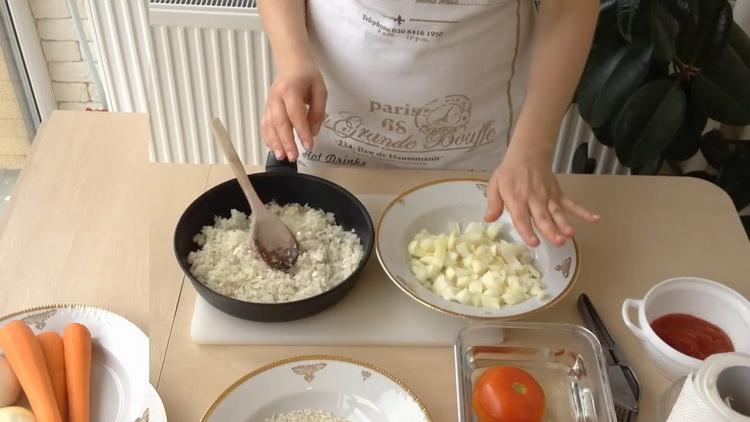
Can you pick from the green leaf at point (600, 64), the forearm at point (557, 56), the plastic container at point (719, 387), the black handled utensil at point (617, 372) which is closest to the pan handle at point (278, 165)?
the forearm at point (557, 56)

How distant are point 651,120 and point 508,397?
912 mm

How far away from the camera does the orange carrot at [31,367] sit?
79 centimetres

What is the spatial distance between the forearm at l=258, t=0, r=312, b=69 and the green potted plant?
0.67m

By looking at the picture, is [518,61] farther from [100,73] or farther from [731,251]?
[100,73]

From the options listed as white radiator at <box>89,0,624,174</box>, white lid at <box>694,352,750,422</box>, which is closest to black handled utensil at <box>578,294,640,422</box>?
white lid at <box>694,352,750,422</box>

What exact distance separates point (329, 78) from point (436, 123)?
179 millimetres

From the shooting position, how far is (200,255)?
2.99ft

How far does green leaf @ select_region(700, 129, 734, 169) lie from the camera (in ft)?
5.42

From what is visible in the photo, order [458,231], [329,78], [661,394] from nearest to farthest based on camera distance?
[661,394] < [458,231] < [329,78]

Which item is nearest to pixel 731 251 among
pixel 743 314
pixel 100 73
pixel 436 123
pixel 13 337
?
pixel 743 314

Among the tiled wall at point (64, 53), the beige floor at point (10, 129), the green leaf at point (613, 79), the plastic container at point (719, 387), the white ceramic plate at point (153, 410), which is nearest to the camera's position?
the plastic container at point (719, 387)

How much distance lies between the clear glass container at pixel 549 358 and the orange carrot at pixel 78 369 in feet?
1.35

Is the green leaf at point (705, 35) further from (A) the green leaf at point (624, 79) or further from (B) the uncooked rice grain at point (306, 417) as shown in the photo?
(B) the uncooked rice grain at point (306, 417)

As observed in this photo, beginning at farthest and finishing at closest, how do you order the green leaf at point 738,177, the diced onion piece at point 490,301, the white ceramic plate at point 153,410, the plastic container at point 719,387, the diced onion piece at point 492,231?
the green leaf at point 738,177 → the diced onion piece at point 492,231 → the diced onion piece at point 490,301 → the white ceramic plate at point 153,410 → the plastic container at point 719,387
